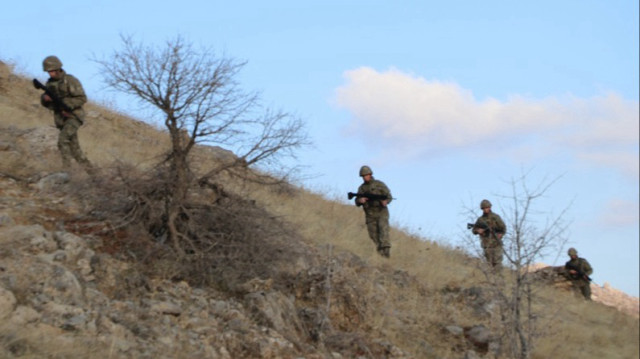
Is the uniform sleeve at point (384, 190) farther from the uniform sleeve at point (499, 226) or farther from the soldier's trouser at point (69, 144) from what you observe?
the soldier's trouser at point (69, 144)

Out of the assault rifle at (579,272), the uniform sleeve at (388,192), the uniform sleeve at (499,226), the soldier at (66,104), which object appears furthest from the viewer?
the assault rifle at (579,272)

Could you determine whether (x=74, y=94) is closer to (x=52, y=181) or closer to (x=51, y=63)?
(x=51, y=63)

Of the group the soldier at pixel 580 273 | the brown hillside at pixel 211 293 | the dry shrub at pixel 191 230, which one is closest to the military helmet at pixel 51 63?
the brown hillside at pixel 211 293

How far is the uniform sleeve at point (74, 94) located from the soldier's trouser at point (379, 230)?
5268mm

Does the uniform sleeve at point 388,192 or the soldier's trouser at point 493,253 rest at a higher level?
the uniform sleeve at point 388,192

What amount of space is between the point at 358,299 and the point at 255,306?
1.79 meters

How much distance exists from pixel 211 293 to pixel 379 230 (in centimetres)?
531

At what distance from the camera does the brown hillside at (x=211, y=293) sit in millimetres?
6590

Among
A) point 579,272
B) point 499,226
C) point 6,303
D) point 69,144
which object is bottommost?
point 6,303

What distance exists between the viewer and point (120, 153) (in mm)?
14172

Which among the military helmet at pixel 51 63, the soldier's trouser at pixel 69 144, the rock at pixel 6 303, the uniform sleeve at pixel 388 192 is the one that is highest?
the uniform sleeve at pixel 388 192

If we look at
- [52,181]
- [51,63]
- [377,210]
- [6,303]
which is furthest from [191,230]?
[377,210]

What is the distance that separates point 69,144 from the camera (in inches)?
401

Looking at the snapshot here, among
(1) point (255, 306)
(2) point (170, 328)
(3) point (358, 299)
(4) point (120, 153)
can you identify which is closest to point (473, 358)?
(3) point (358, 299)
